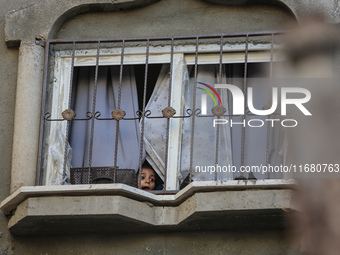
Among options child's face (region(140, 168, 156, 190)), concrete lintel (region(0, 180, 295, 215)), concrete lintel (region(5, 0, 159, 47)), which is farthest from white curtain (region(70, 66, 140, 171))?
concrete lintel (region(0, 180, 295, 215))

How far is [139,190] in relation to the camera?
19.4ft

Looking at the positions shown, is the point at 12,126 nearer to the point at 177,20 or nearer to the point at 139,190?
the point at 139,190

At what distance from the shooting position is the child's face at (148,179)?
670 cm

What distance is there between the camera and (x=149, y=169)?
682 cm

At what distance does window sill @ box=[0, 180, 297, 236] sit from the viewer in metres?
5.74

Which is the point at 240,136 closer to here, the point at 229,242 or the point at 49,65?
the point at 229,242

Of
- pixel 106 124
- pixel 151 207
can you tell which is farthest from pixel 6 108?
pixel 151 207

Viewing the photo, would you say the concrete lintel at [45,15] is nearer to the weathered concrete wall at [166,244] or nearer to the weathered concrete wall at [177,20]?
the weathered concrete wall at [177,20]

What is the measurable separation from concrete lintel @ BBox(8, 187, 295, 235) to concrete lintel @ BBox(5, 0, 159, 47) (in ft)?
5.67

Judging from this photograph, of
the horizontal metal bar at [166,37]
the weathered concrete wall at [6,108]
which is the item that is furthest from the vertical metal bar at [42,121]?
the weathered concrete wall at [6,108]

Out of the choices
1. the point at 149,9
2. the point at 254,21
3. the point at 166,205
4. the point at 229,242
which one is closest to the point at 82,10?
the point at 149,9

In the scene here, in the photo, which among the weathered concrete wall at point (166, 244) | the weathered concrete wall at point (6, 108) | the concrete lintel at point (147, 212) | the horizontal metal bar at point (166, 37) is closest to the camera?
the concrete lintel at point (147, 212)

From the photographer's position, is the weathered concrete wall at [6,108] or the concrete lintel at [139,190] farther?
the weathered concrete wall at [6,108]

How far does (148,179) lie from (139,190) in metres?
0.83
